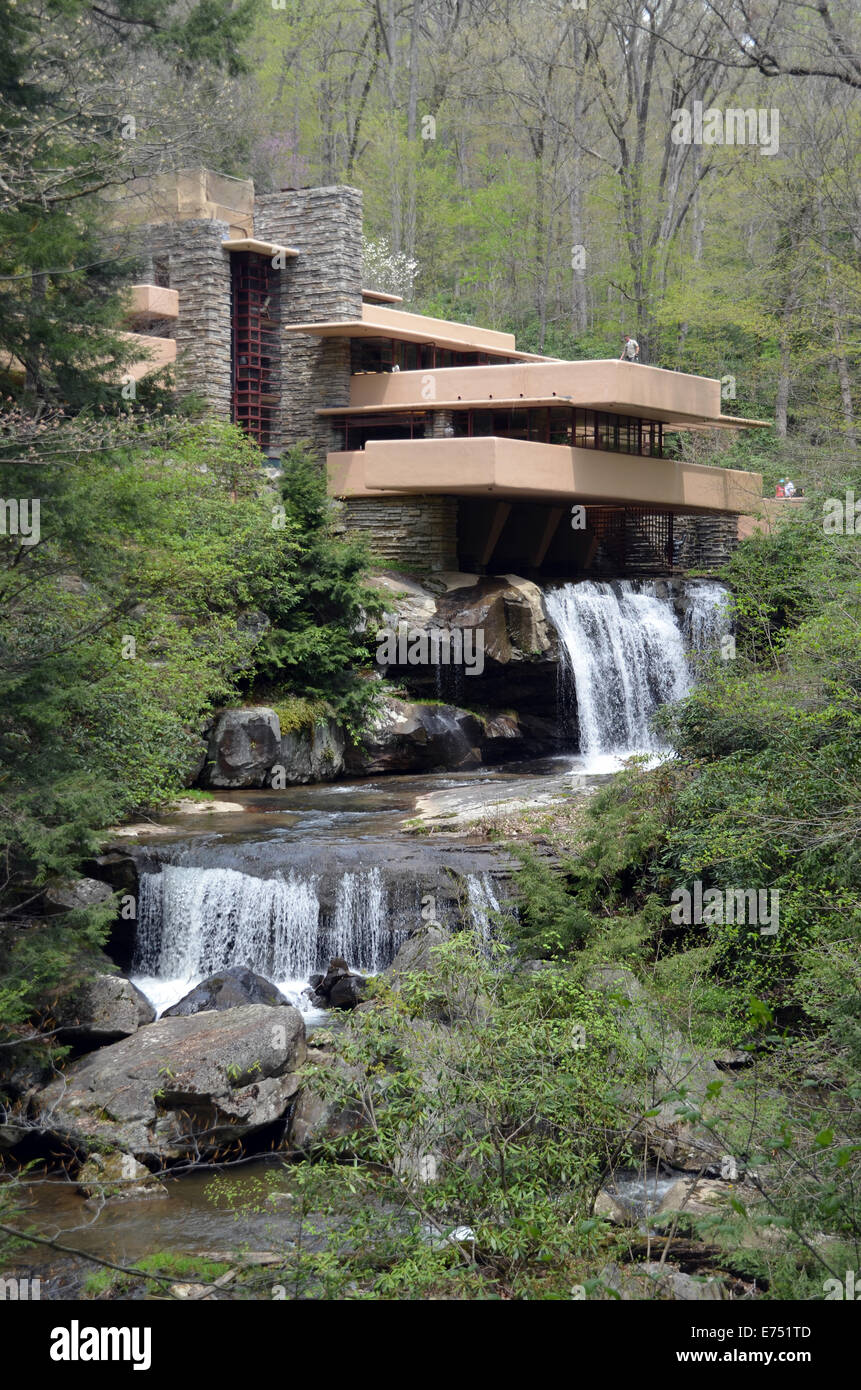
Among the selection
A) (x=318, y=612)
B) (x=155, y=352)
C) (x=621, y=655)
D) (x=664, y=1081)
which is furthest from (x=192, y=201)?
(x=664, y=1081)

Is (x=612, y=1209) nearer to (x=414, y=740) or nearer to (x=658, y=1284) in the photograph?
(x=658, y=1284)

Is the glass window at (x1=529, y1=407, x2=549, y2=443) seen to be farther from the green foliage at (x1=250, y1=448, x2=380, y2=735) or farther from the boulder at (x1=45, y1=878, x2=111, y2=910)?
the boulder at (x1=45, y1=878, x2=111, y2=910)

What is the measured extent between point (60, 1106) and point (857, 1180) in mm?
6892

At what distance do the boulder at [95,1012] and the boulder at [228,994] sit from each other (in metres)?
0.38

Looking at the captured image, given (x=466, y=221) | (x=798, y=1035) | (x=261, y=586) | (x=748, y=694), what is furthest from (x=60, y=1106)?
(x=466, y=221)

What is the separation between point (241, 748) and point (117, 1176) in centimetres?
960

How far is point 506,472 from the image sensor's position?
22375 millimetres

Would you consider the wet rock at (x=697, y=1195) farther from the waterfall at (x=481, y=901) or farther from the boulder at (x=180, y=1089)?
the waterfall at (x=481, y=901)

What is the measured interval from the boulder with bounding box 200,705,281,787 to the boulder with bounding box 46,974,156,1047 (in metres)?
6.58

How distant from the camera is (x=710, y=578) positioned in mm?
25953

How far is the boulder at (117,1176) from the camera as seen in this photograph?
10.1 metres

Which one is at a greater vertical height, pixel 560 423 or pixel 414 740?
pixel 560 423

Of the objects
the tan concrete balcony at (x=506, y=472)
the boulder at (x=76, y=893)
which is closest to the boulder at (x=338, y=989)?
the boulder at (x=76, y=893)

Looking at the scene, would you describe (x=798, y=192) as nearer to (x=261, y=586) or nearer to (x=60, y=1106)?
(x=261, y=586)
